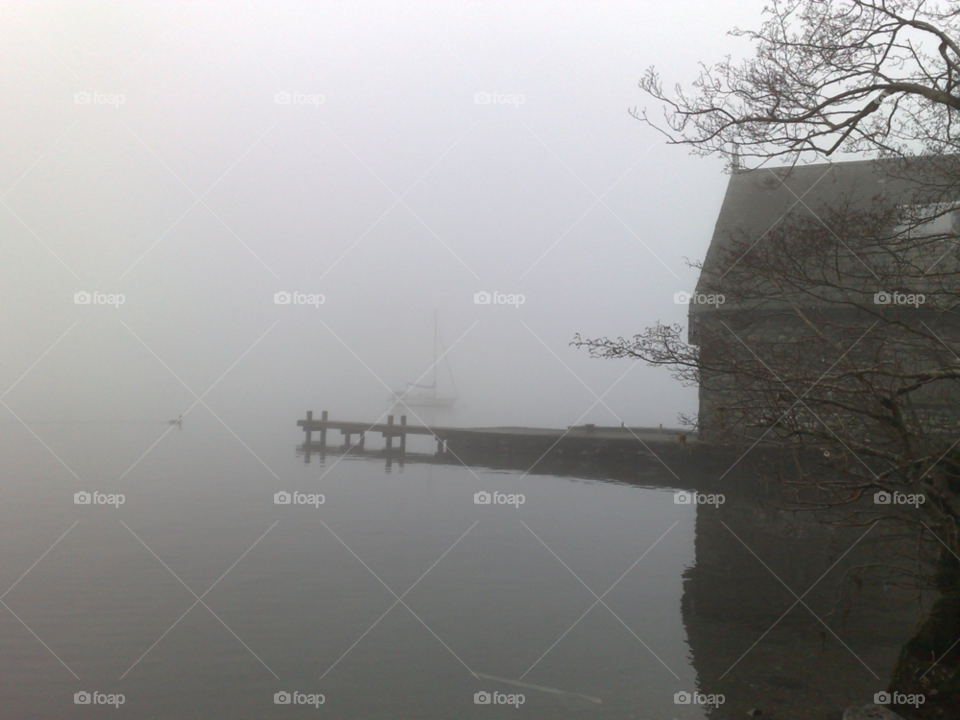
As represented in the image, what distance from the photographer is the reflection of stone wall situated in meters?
8.22

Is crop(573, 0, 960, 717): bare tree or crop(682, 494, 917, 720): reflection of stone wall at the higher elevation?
crop(573, 0, 960, 717): bare tree

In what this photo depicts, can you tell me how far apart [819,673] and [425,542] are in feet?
39.8

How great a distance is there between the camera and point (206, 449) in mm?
53406

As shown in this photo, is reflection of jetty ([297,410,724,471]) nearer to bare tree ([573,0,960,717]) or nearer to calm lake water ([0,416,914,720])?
calm lake water ([0,416,914,720])

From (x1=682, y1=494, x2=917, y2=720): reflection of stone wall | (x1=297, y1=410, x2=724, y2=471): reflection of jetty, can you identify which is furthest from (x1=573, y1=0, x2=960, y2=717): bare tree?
(x1=297, y1=410, x2=724, y2=471): reflection of jetty

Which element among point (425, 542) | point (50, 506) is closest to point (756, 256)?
point (425, 542)

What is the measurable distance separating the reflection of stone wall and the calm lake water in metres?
0.05

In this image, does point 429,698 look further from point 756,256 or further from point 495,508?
point 495,508

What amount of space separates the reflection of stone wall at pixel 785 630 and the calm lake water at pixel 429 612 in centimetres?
5

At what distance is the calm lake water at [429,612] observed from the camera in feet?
28.1

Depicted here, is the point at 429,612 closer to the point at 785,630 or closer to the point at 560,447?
the point at 785,630

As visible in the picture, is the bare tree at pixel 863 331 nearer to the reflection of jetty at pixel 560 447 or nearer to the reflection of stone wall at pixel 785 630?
the reflection of stone wall at pixel 785 630

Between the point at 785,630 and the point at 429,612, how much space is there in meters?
5.35

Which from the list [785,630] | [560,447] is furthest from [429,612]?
[560,447]
